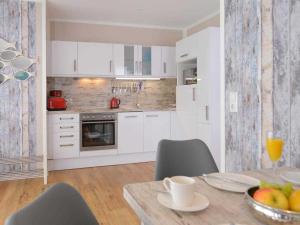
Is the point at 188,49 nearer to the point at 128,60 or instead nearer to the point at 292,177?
the point at 128,60

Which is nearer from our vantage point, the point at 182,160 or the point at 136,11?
the point at 182,160

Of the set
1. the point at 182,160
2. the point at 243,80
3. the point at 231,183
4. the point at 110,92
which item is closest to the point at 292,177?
the point at 231,183

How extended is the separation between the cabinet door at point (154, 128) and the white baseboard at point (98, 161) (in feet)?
0.58

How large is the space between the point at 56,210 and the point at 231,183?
719mm

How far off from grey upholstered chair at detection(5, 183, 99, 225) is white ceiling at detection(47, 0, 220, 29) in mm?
3643

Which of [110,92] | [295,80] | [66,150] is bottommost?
[66,150]

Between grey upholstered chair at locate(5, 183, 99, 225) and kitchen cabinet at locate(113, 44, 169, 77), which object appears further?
kitchen cabinet at locate(113, 44, 169, 77)

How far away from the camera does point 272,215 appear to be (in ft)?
2.68

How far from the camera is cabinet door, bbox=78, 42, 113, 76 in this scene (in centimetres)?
468

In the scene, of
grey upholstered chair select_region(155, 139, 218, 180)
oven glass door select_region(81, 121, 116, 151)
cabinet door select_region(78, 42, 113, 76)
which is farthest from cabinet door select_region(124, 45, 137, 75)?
grey upholstered chair select_region(155, 139, 218, 180)

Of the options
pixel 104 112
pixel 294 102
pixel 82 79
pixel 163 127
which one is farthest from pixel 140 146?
pixel 294 102

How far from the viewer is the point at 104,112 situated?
14.9ft

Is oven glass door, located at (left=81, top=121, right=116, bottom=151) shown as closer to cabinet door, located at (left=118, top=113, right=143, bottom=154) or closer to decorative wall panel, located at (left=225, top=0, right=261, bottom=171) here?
cabinet door, located at (left=118, top=113, right=143, bottom=154)

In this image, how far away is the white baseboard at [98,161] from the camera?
4.40 meters
